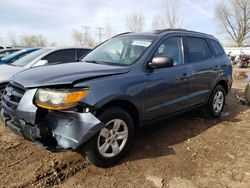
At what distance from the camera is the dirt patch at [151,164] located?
9.87 feet

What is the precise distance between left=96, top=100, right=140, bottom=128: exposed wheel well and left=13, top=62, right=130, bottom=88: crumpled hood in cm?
38

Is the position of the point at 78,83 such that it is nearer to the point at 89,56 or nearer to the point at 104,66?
the point at 104,66

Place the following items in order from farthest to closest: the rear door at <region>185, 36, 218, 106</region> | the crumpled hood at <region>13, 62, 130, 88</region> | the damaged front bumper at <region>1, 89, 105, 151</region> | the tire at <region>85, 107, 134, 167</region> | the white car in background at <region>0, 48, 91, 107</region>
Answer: the white car in background at <region>0, 48, 91, 107</region> → the rear door at <region>185, 36, 218, 106</region> → the tire at <region>85, 107, 134, 167</region> → the crumpled hood at <region>13, 62, 130, 88</region> → the damaged front bumper at <region>1, 89, 105, 151</region>

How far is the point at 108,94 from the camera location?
3.05 metres

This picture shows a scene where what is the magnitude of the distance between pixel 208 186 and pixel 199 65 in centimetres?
243

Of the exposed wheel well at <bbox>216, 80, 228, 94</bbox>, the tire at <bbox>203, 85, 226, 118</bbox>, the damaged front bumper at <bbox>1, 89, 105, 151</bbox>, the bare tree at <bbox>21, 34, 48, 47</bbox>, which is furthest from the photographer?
the bare tree at <bbox>21, 34, 48, 47</bbox>

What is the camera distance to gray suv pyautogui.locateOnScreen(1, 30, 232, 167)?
9.30 ft

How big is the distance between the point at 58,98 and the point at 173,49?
2.31 m

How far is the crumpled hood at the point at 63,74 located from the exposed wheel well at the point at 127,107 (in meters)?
0.38

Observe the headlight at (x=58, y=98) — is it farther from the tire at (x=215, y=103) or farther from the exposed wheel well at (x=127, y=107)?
the tire at (x=215, y=103)

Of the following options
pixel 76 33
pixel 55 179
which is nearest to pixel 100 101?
pixel 55 179

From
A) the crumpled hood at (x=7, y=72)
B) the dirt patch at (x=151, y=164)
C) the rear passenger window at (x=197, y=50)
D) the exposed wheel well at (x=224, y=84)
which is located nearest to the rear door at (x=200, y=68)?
the rear passenger window at (x=197, y=50)

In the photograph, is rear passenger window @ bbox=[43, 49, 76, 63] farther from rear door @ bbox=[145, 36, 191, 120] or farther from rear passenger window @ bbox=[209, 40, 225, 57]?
rear passenger window @ bbox=[209, 40, 225, 57]

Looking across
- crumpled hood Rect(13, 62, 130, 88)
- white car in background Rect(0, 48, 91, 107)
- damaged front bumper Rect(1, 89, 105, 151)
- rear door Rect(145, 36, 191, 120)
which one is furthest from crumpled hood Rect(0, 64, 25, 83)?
rear door Rect(145, 36, 191, 120)
